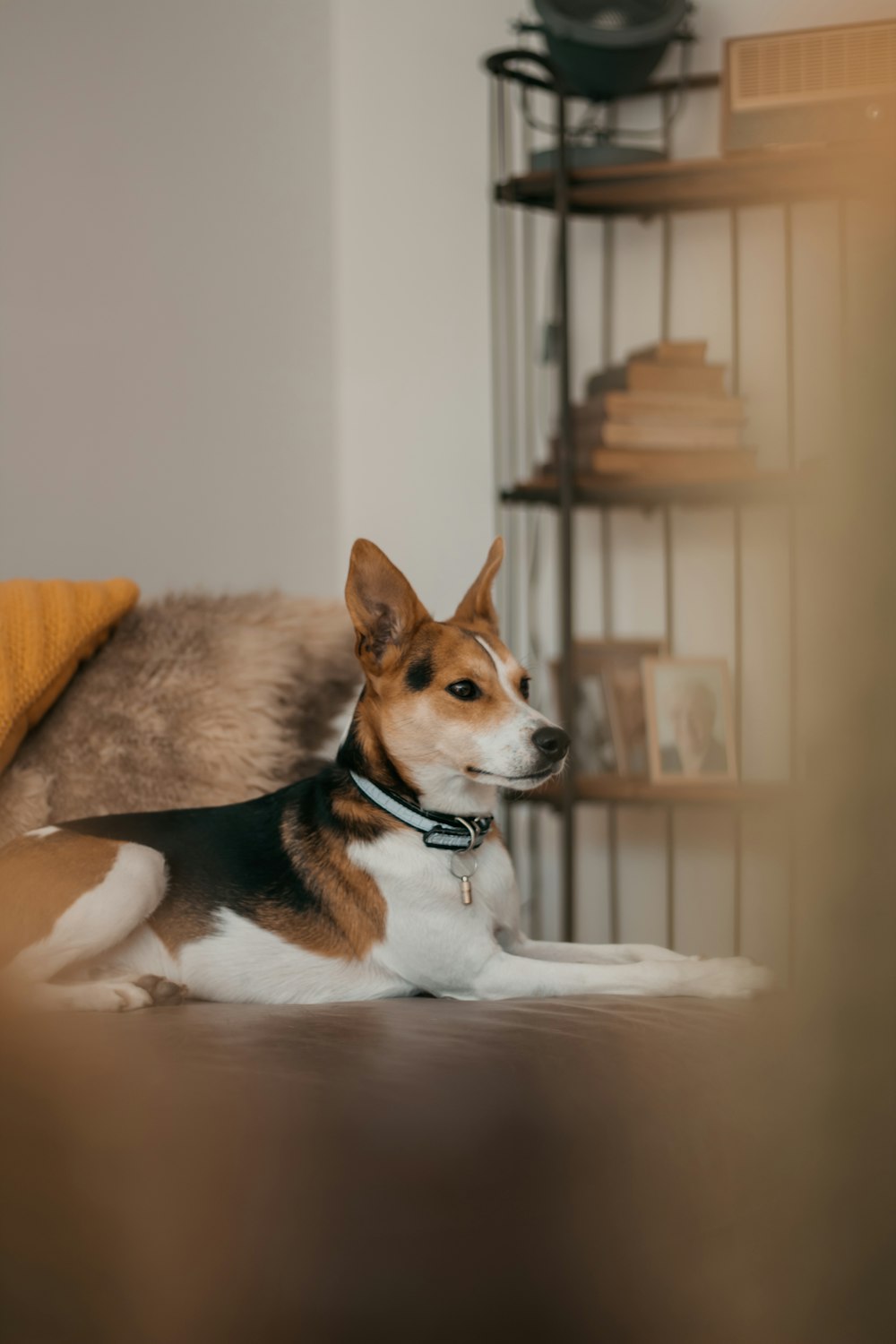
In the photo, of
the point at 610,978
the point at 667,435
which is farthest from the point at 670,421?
the point at 610,978

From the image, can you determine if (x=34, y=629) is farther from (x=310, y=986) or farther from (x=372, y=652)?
(x=310, y=986)

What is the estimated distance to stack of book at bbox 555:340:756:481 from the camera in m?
2.48

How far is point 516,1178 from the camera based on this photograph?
474mm

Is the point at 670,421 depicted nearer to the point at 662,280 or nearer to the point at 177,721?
the point at 662,280

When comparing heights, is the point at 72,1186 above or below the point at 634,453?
below

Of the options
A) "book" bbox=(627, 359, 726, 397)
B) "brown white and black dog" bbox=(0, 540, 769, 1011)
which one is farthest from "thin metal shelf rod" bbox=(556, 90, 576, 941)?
"brown white and black dog" bbox=(0, 540, 769, 1011)

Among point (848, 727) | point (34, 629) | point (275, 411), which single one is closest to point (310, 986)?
point (34, 629)

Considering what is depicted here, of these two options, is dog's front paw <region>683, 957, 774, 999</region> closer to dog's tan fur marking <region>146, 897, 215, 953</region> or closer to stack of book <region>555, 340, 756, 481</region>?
dog's tan fur marking <region>146, 897, 215, 953</region>

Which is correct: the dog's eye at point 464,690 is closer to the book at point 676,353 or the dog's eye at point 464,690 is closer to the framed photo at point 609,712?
the framed photo at point 609,712

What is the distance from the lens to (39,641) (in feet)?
5.16

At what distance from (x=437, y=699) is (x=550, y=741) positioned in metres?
0.15

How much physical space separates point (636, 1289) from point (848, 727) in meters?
0.25

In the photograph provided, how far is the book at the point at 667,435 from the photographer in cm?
249

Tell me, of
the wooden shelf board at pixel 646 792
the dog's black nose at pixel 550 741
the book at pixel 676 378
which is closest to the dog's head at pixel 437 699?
the dog's black nose at pixel 550 741
